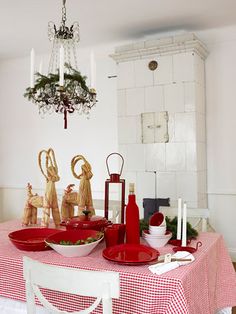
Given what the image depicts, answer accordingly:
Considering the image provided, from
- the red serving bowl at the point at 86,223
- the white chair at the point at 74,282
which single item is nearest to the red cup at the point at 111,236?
the red serving bowl at the point at 86,223

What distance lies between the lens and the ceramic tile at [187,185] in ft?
11.4

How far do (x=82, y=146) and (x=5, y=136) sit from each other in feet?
4.13

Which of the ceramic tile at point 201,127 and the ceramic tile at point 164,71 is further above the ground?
the ceramic tile at point 164,71

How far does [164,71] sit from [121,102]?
58 cm

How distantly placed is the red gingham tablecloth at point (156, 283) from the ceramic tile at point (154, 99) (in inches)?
77.9

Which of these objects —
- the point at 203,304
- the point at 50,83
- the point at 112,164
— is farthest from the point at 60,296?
the point at 112,164

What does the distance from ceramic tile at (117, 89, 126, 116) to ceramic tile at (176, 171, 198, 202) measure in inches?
36.5

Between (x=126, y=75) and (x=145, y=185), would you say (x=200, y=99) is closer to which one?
(x=126, y=75)

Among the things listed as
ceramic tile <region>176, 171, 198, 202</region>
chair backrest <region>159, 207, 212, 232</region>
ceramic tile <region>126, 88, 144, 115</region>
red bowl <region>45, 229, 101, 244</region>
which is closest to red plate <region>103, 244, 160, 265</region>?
red bowl <region>45, 229, 101, 244</region>

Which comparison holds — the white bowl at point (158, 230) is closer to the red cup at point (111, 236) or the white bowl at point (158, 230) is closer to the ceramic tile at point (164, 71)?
the red cup at point (111, 236)

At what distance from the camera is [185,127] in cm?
352

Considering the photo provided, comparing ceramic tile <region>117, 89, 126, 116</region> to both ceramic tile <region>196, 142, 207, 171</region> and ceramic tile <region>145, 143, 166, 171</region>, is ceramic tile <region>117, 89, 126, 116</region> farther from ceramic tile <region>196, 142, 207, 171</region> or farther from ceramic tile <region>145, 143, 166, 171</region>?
ceramic tile <region>196, 142, 207, 171</region>

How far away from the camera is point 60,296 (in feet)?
4.77

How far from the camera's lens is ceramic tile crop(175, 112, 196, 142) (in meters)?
3.48
